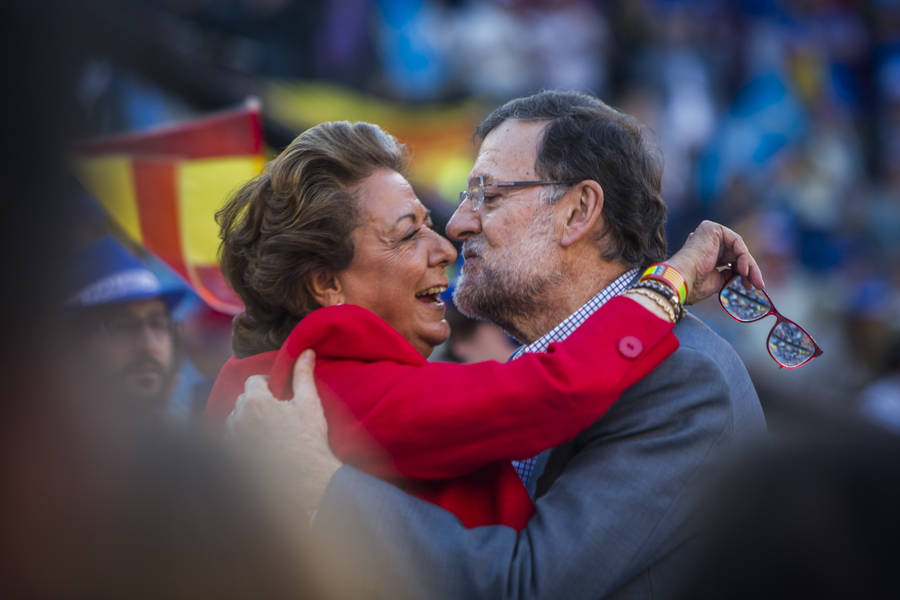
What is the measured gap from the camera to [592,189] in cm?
329

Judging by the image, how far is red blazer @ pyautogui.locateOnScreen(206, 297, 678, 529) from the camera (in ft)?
8.34

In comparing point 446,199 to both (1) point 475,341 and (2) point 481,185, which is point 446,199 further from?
(2) point 481,185

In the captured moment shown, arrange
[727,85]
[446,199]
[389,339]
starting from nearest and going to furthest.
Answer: [389,339]
[446,199]
[727,85]

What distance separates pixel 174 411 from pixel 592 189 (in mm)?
2349

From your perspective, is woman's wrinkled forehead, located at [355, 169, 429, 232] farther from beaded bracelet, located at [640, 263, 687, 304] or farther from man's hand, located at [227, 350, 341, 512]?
beaded bracelet, located at [640, 263, 687, 304]

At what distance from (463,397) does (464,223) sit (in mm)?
1139

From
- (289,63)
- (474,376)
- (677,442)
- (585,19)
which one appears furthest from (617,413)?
(585,19)

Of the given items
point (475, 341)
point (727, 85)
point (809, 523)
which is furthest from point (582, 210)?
point (727, 85)

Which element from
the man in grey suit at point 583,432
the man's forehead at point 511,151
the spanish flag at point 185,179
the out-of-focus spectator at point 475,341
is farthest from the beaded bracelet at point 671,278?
the spanish flag at point 185,179

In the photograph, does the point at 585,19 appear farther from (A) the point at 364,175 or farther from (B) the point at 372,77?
(A) the point at 364,175

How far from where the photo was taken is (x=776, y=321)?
10.2 ft

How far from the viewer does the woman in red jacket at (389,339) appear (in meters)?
2.56

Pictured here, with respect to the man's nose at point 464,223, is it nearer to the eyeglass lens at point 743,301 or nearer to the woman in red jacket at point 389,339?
the woman in red jacket at point 389,339

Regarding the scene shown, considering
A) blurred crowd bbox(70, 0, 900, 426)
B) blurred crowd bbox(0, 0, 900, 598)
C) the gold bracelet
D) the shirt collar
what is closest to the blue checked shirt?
the shirt collar
